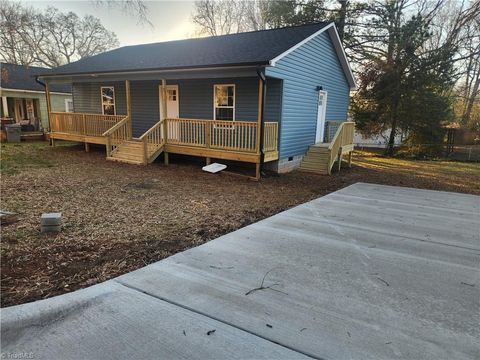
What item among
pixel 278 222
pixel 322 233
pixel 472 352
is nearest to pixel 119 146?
pixel 278 222

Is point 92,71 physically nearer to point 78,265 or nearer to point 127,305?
point 78,265

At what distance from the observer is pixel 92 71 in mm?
12438

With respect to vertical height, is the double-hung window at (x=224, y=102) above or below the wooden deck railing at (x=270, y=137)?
above

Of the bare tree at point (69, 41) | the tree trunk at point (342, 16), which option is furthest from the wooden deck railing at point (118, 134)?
the bare tree at point (69, 41)

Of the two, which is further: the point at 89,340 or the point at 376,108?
the point at 376,108

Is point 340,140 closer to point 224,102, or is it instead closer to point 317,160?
point 317,160

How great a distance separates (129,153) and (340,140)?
7.68 meters

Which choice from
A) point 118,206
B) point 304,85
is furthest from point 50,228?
point 304,85

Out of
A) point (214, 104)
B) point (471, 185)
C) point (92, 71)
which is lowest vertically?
point (471, 185)

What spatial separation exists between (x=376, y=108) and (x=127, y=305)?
717 inches

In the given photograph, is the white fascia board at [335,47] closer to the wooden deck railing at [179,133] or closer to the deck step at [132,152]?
the wooden deck railing at [179,133]

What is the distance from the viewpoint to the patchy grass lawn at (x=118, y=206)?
365 centimetres

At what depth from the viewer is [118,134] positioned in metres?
12.1

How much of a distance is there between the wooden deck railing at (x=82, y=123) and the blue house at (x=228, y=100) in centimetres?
4
